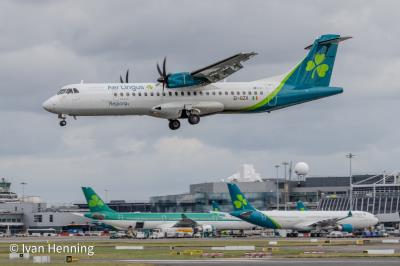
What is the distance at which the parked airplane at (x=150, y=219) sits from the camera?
445ft

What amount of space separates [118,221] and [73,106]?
188 feet

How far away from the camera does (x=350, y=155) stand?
185 metres

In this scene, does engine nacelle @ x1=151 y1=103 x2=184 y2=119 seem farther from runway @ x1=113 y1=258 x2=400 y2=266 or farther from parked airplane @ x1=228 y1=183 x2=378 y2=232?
parked airplane @ x1=228 y1=183 x2=378 y2=232

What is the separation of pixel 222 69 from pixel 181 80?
3.96 m

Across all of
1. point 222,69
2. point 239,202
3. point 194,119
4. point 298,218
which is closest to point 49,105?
point 194,119

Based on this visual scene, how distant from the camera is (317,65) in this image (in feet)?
287

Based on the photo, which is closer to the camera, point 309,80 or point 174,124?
point 174,124

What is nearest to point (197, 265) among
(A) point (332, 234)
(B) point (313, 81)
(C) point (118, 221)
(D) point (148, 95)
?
(D) point (148, 95)

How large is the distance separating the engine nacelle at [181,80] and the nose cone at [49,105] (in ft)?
34.6

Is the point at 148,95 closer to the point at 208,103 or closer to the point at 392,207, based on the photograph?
the point at 208,103

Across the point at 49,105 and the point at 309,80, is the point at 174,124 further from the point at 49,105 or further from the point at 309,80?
the point at 309,80

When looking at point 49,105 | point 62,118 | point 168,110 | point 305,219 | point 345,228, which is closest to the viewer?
point 62,118

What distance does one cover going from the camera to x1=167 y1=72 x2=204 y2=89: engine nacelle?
8262 cm

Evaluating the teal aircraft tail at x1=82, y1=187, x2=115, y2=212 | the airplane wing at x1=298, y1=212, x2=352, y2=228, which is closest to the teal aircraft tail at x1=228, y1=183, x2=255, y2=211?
the airplane wing at x1=298, y1=212, x2=352, y2=228
